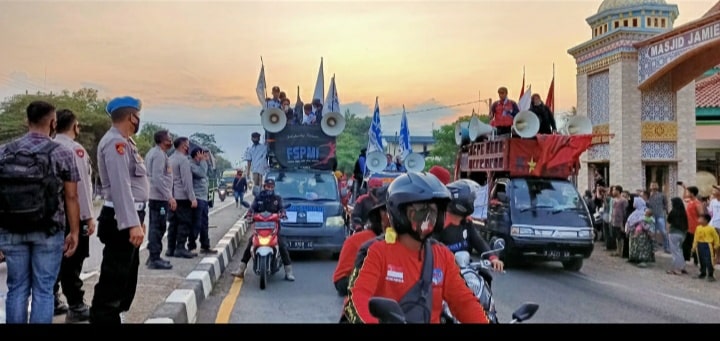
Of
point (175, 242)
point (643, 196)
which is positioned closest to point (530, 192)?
point (643, 196)

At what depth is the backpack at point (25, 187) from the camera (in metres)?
2.65

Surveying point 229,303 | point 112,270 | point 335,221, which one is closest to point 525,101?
point 335,221

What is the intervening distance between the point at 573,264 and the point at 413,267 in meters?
4.30

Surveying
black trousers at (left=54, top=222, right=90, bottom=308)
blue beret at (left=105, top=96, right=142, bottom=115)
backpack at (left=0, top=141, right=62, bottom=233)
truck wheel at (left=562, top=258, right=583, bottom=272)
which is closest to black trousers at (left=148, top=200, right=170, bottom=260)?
black trousers at (left=54, top=222, right=90, bottom=308)

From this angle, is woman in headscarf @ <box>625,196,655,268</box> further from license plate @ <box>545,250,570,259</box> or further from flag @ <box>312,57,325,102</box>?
flag @ <box>312,57,325,102</box>

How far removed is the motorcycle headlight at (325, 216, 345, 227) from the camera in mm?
6289

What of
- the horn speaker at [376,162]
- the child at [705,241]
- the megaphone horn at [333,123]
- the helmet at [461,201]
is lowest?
the child at [705,241]

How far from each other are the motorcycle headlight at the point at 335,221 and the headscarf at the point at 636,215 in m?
2.62

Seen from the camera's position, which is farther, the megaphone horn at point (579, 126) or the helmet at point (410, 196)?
the megaphone horn at point (579, 126)

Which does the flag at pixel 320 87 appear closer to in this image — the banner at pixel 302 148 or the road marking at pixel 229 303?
the road marking at pixel 229 303

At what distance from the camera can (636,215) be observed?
559cm

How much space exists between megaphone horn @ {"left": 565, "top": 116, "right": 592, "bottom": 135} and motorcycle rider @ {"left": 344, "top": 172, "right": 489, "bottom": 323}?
162 inches

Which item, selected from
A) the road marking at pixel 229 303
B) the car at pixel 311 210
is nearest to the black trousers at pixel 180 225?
the road marking at pixel 229 303

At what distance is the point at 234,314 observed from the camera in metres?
3.56
